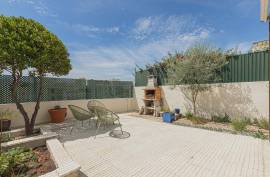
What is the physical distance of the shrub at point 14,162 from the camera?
2.37 m

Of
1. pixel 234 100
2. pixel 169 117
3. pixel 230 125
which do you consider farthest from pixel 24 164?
pixel 234 100

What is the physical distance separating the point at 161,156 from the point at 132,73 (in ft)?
27.6

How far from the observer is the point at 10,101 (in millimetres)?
6895

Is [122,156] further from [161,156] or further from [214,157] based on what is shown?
[214,157]

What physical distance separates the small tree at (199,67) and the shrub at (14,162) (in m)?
6.05

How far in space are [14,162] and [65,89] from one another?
20.7 feet

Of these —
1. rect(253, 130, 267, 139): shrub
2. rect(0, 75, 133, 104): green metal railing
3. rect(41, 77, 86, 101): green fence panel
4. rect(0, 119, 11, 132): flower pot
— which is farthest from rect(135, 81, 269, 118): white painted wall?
rect(0, 119, 11, 132): flower pot

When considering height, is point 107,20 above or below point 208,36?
above

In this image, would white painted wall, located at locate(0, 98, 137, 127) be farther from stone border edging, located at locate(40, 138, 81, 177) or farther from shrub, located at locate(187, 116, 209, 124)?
stone border edging, located at locate(40, 138, 81, 177)

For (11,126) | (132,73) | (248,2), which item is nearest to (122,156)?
(11,126)

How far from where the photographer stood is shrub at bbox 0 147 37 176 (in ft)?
7.78

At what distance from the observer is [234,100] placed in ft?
22.3

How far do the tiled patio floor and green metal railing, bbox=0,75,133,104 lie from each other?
373 centimetres

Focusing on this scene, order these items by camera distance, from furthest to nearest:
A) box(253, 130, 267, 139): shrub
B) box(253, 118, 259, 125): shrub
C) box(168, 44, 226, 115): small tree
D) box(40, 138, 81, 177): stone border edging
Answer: box(168, 44, 226, 115): small tree → box(253, 118, 259, 125): shrub → box(253, 130, 267, 139): shrub → box(40, 138, 81, 177): stone border edging
